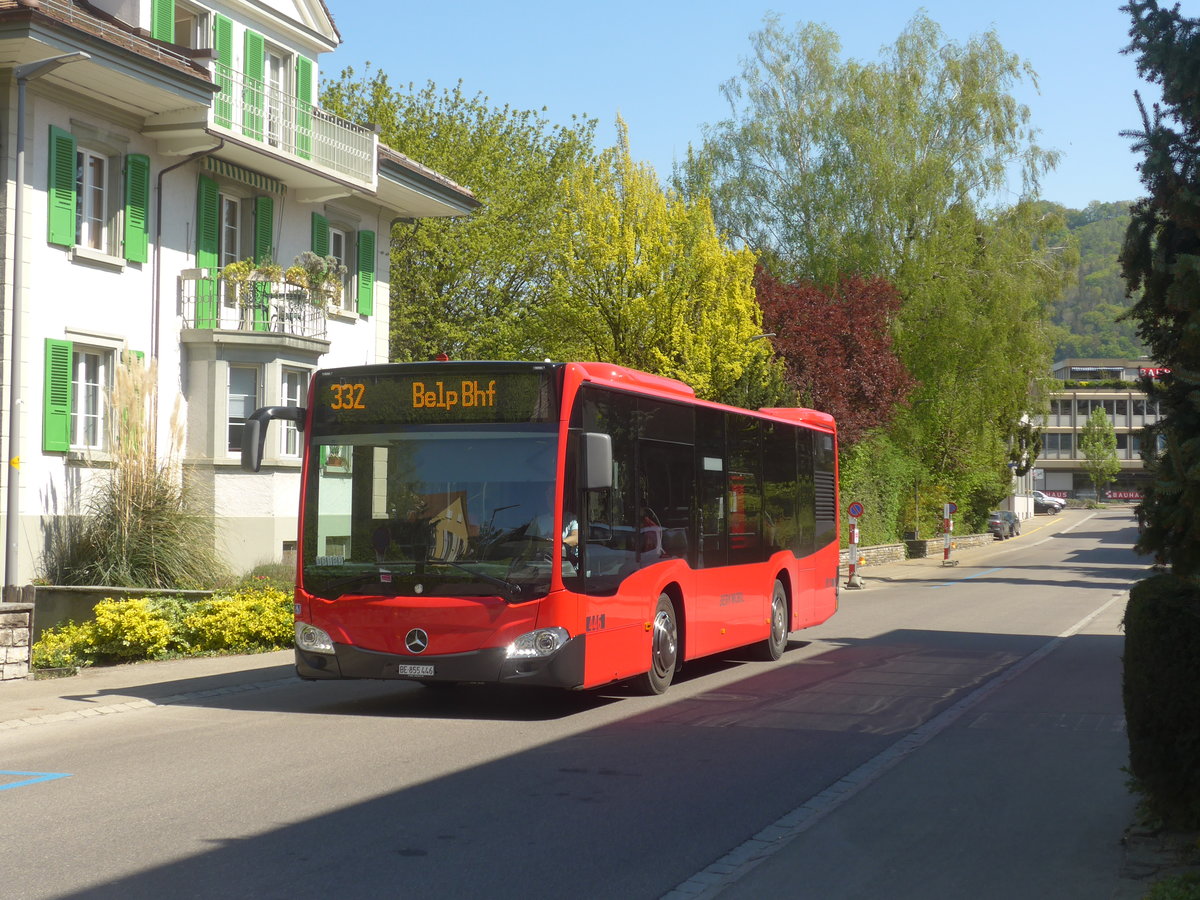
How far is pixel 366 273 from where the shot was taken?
1147 inches

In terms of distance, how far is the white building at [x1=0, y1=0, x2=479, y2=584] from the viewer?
20750mm

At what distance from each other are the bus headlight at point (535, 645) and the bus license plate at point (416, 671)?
0.66 meters

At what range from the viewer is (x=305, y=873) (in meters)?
6.17

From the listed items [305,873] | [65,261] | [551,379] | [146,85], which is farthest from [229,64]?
[305,873]

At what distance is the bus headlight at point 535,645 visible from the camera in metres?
10.9

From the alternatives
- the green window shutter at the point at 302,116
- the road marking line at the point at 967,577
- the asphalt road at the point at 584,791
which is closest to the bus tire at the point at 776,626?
the asphalt road at the point at 584,791

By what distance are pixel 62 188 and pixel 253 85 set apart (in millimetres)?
5215

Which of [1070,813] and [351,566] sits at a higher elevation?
[351,566]

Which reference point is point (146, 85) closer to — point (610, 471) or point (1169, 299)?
point (610, 471)

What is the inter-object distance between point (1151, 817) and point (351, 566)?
6.69 metres

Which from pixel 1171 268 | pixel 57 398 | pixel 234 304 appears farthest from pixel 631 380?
pixel 234 304

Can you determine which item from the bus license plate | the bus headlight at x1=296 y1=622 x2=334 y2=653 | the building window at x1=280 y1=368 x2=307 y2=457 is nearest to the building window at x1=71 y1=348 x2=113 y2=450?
the building window at x1=280 y1=368 x2=307 y2=457

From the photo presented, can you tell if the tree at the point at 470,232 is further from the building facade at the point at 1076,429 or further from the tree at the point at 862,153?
the building facade at the point at 1076,429

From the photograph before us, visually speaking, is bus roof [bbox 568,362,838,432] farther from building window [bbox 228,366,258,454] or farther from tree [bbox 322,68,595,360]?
tree [bbox 322,68,595,360]
